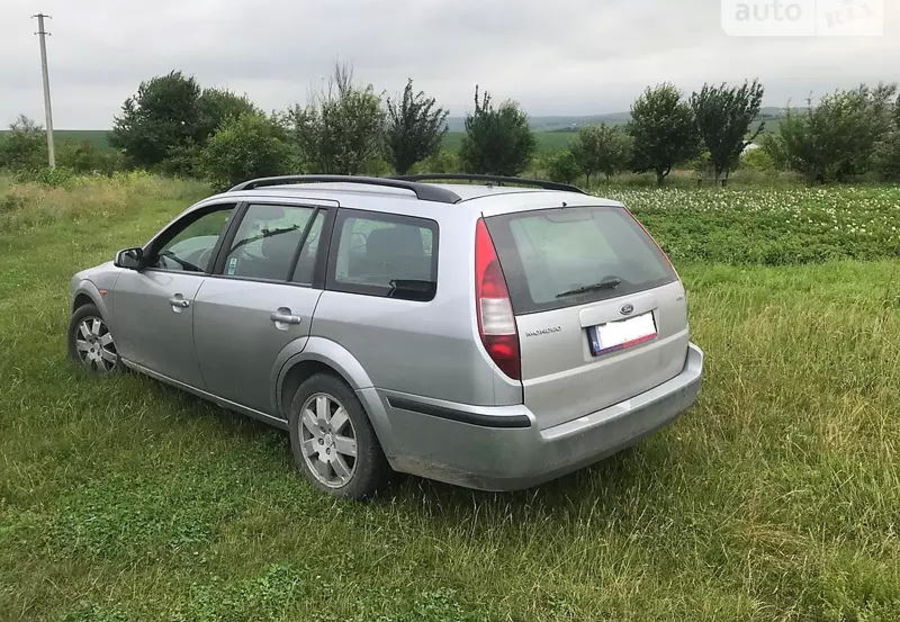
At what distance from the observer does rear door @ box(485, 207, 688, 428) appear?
9.38 ft

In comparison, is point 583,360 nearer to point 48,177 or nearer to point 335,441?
point 335,441

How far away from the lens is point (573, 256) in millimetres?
3195

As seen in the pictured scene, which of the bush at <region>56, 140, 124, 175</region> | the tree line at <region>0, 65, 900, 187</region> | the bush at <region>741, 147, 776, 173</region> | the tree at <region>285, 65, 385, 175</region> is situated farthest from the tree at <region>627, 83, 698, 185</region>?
the bush at <region>56, 140, 124, 175</region>

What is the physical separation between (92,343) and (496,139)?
119 ft

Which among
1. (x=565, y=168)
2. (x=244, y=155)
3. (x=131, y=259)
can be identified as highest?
(x=244, y=155)

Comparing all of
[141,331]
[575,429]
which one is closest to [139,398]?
[141,331]

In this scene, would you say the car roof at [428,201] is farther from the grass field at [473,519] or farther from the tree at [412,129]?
the tree at [412,129]

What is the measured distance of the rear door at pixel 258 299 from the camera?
11.7 ft

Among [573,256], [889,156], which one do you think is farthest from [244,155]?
[889,156]

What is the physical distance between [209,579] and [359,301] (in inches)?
52.3

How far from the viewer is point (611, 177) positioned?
145 ft

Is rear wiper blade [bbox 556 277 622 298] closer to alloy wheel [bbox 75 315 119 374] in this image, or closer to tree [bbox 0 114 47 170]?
alloy wheel [bbox 75 315 119 374]

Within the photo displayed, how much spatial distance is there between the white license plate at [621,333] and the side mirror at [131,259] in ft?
10.3

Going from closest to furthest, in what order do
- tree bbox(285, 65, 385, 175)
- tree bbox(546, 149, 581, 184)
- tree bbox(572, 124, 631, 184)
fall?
tree bbox(285, 65, 385, 175) < tree bbox(572, 124, 631, 184) < tree bbox(546, 149, 581, 184)
